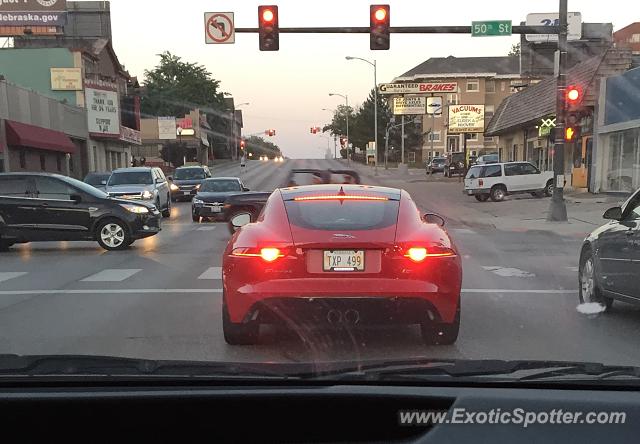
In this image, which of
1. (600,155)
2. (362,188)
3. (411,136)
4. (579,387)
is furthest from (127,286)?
(411,136)

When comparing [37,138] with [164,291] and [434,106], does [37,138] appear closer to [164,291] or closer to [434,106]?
[164,291]

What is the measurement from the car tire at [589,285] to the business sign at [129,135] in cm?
4626

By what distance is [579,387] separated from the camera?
2.44 meters

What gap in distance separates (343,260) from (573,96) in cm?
1542

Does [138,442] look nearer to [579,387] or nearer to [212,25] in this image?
[579,387]

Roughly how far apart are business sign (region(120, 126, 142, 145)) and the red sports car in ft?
155

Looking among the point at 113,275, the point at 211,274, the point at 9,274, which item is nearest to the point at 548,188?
the point at 211,274

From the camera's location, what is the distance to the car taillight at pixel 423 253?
17.2 feet

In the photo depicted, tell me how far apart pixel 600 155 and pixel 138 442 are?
28.7m

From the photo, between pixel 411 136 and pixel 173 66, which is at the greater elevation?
pixel 173 66

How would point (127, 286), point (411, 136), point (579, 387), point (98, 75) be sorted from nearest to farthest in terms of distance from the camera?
point (579, 387) → point (127, 286) → point (98, 75) → point (411, 136)

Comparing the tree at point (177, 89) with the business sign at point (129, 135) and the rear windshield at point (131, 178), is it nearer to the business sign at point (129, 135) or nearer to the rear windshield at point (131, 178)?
the business sign at point (129, 135)

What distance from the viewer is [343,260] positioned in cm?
518

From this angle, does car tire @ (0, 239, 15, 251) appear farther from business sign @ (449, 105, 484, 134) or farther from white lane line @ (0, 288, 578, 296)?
business sign @ (449, 105, 484, 134)
